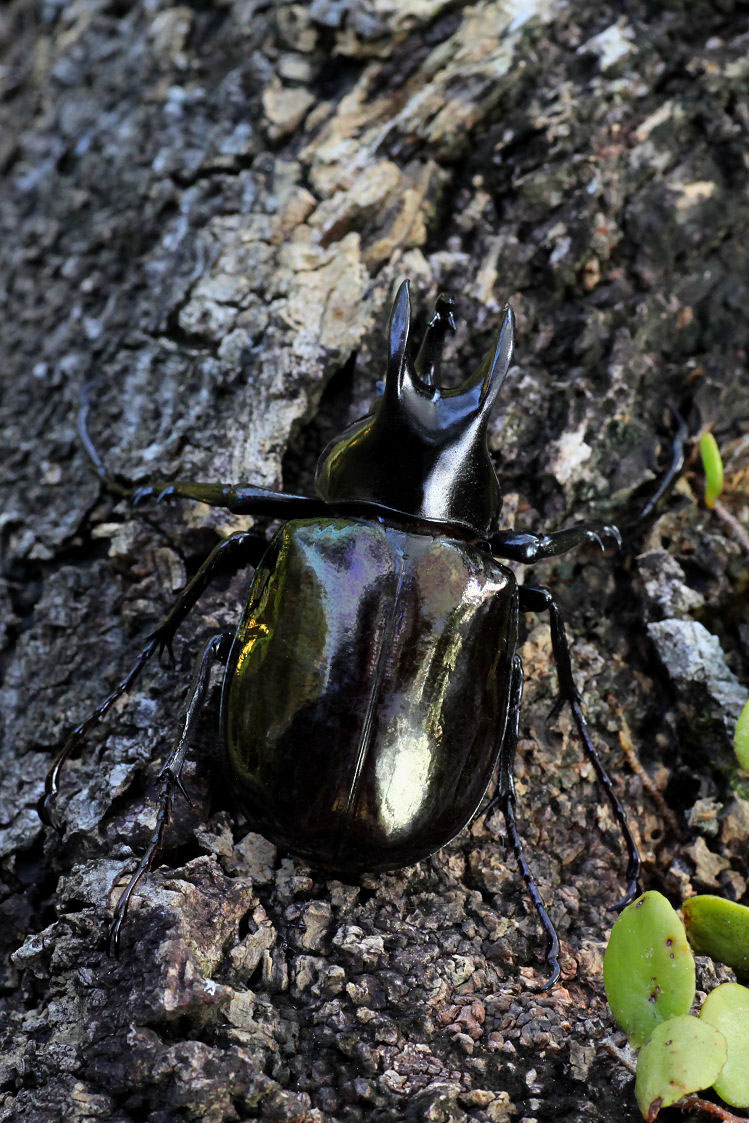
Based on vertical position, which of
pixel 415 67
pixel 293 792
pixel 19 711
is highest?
pixel 415 67

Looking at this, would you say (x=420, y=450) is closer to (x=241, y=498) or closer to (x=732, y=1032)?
(x=241, y=498)

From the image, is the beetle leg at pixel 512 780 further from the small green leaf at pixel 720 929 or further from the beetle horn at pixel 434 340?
the beetle horn at pixel 434 340

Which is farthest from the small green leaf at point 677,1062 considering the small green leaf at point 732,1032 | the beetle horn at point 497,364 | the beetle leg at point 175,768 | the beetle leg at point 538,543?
the beetle horn at point 497,364

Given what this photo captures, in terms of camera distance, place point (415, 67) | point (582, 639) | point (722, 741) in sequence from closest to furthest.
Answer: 1. point (722, 741)
2. point (582, 639)
3. point (415, 67)

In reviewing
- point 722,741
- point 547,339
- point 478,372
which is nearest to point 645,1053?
point 722,741

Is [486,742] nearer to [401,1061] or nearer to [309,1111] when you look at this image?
[401,1061]

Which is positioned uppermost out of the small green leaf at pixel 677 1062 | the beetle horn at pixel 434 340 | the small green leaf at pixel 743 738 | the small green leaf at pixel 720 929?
the beetle horn at pixel 434 340
